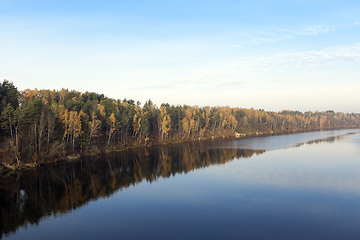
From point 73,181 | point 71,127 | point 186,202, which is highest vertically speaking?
point 71,127

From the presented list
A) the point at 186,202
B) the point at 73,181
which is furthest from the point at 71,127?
the point at 186,202

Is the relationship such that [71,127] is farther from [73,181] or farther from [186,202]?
[186,202]

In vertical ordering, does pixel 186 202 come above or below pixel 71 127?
below

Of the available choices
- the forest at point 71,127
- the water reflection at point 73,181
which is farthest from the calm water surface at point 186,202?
the forest at point 71,127

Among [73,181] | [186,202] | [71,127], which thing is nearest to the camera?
[186,202]

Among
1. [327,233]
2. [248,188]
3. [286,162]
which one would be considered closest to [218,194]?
[248,188]

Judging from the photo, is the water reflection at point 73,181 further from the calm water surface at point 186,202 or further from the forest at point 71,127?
the forest at point 71,127

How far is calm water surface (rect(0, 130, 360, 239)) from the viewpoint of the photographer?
62.6ft

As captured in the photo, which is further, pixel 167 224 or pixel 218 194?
pixel 218 194

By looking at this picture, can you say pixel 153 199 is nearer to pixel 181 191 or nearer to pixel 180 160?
pixel 181 191

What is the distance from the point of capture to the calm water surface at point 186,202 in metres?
19.1

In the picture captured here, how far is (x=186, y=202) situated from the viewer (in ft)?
83.1

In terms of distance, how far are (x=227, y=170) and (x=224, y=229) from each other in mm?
20791

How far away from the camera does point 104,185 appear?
32.8 metres
